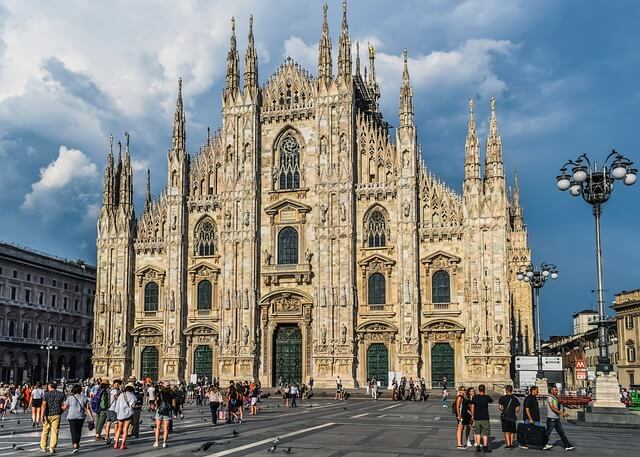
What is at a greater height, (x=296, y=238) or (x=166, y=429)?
(x=296, y=238)

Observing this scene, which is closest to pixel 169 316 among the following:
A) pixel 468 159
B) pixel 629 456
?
pixel 468 159

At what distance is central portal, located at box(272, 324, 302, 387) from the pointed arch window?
5.80 meters

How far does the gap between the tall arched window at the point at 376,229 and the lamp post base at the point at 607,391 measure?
2855 cm

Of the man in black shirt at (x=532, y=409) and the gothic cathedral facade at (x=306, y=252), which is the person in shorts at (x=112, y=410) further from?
the gothic cathedral facade at (x=306, y=252)

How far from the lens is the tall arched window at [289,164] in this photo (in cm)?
5722

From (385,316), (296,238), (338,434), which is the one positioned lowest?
(338,434)

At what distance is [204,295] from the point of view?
57.4m

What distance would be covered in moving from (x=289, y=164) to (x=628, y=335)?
1484 inches

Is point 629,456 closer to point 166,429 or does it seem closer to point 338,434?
point 338,434

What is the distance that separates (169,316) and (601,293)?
3806 centimetres

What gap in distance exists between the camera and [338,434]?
2264 cm

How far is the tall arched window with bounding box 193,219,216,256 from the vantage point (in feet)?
190

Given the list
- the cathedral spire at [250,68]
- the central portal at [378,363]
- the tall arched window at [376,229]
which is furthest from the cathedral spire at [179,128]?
the central portal at [378,363]

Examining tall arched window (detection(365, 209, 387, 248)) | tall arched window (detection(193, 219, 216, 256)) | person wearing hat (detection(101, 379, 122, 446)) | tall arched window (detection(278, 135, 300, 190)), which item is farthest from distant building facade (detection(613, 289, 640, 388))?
person wearing hat (detection(101, 379, 122, 446))
